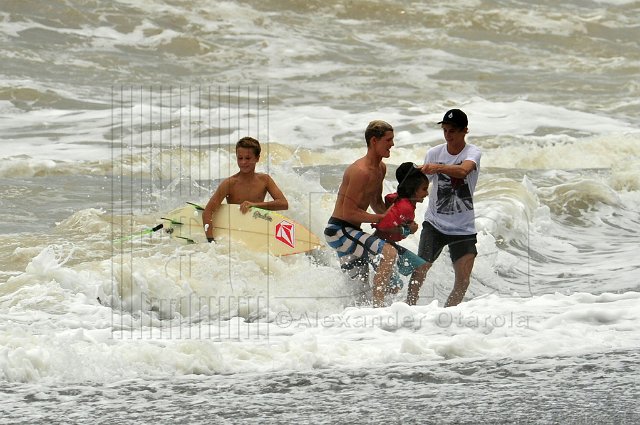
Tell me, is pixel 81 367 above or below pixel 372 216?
below

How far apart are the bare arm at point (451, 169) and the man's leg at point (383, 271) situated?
57cm

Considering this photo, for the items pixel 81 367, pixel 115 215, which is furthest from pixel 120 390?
pixel 115 215

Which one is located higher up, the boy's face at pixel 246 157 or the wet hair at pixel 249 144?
the wet hair at pixel 249 144

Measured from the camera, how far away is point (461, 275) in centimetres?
709

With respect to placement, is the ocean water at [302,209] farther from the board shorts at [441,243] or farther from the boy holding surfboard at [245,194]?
the boy holding surfboard at [245,194]

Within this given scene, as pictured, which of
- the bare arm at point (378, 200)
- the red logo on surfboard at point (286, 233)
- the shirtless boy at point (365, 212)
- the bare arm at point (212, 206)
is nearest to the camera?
the shirtless boy at point (365, 212)

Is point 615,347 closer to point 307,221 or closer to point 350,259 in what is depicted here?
point 350,259

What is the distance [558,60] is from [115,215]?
18016mm

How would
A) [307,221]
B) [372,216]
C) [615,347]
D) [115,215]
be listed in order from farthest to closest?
1. [115,215]
2. [307,221]
3. [372,216]
4. [615,347]

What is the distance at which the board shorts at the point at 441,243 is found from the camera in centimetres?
705

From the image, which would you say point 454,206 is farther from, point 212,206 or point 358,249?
point 212,206

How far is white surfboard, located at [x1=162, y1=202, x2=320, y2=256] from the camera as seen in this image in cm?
843

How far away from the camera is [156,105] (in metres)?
20.9

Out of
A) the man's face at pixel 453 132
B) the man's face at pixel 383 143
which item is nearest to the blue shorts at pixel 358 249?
the man's face at pixel 383 143
